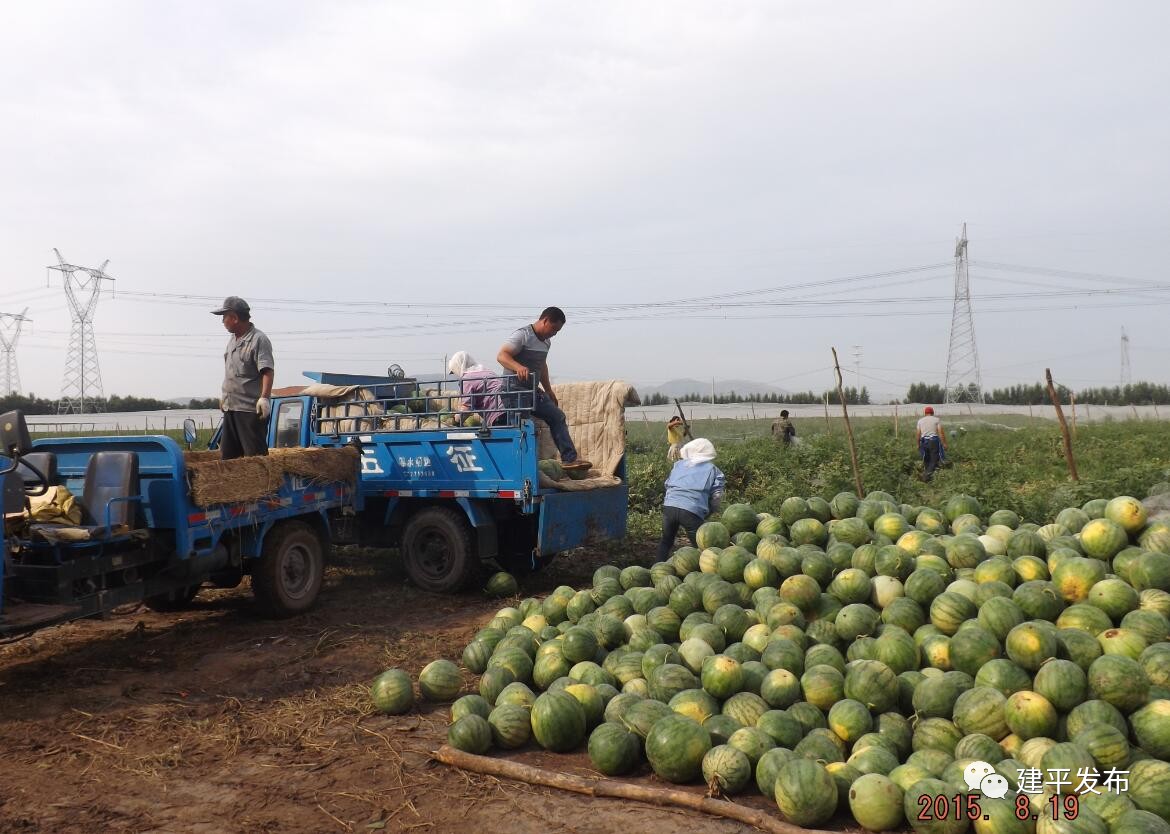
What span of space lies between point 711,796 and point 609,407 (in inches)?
270

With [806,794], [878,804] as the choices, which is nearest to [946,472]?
[878,804]

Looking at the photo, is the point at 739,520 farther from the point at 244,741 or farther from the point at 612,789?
the point at 244,741

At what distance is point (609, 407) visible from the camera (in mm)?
10773

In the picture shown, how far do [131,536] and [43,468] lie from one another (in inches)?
37.1

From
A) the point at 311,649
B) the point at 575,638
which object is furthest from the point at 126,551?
the point at 575,638

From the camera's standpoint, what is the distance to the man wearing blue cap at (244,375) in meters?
8.08

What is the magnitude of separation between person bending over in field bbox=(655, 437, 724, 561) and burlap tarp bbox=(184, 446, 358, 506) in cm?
373

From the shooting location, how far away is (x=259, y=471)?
7660 mm

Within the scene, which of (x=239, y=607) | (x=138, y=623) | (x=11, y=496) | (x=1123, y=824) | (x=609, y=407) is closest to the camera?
(x=1123, y=824)

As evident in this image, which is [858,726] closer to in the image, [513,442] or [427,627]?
[427,627]

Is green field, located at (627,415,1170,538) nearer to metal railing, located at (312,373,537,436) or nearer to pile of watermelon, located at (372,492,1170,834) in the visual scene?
metal railing, located at (312,373,537,436)

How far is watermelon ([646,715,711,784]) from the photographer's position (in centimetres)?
443

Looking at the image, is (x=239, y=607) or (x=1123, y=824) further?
(x=239, y=607)

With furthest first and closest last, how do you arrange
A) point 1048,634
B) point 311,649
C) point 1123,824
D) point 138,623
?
point 138,623, point 311,649, point 1048,634, point 1123,824
